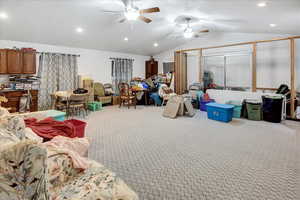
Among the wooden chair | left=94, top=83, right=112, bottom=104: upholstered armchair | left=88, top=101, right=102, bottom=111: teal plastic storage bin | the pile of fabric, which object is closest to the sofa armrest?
the pile of fabric

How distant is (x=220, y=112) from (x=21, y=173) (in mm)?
4798

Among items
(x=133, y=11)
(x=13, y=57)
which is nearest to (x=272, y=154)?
(x=133, y=11)

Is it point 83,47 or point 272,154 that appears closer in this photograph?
point 272,154

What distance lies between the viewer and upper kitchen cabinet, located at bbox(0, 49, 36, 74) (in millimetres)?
4957

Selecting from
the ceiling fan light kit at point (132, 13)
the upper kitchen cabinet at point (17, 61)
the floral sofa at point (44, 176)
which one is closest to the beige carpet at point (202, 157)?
the floral sofa at point (44, 176)

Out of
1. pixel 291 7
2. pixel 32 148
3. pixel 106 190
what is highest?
pixel 291 7

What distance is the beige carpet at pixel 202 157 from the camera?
6.61ft

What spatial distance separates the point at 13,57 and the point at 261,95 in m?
7.10

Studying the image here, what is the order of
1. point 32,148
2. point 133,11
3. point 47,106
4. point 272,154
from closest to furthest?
point 32,148
point 272,154
point 133,11
point 47,106

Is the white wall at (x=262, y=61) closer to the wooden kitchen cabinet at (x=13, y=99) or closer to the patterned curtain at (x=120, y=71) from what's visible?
the patterned curtain at (x=120, y=71)

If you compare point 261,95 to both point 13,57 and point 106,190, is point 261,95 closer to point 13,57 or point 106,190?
point 106,190

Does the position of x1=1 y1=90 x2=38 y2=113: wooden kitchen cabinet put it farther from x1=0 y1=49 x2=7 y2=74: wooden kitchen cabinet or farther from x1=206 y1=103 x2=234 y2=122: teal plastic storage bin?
x1=206 y1=103 x2=234 y2=122: teal plastic storage bin

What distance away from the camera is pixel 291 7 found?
350 cm

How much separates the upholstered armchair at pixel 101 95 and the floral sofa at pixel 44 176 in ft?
17.0
